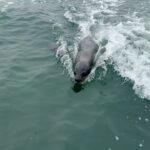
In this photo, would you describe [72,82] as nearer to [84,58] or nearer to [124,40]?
[84,58]

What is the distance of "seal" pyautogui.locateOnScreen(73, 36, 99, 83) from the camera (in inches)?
652

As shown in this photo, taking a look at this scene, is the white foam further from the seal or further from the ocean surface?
the seal

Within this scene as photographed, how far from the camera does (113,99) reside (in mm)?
15398

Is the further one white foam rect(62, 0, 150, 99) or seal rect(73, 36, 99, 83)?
white foam rect(62, 0, 150, 99)

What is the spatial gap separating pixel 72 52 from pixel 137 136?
21.7ft

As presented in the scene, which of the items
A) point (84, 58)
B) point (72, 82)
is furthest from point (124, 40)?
point (72, 82)

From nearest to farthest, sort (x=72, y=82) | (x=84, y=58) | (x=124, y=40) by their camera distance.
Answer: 1. (x=72, y=82)
2. (x=84, y=58)
3. (x=124, y=40)

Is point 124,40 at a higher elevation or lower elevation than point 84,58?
lower

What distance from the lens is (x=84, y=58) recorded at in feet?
57.4

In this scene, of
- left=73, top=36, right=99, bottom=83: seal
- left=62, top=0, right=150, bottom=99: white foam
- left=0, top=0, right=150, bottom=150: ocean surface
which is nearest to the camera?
left=0, top=0, right=150, bottom=150: ocean surface

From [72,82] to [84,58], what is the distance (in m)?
1.61

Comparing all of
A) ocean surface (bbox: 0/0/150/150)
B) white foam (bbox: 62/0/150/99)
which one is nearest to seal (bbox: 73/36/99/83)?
ocean surface (bbox: 0/0/150/150)

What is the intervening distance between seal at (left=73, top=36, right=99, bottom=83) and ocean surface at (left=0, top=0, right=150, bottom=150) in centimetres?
32

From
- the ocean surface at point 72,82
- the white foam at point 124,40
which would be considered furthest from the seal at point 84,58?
the white foam at point 124,40
